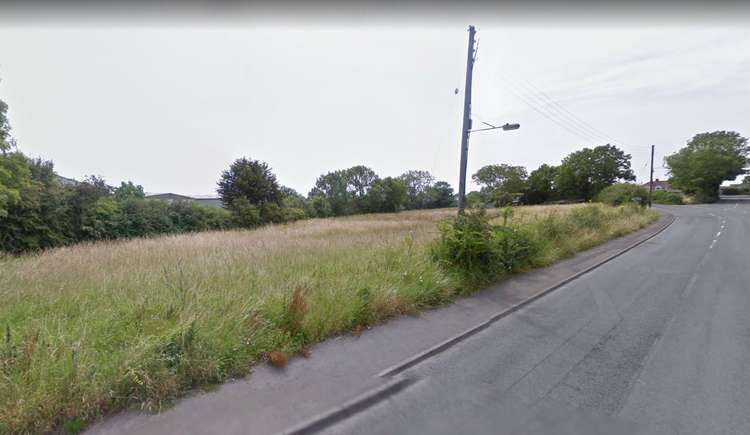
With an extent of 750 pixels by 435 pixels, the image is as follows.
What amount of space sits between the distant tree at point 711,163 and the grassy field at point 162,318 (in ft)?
233

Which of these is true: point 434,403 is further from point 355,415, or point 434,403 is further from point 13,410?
point 13,410

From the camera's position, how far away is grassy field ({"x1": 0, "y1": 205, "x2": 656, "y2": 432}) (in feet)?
7.32

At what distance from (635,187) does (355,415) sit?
48371 mm

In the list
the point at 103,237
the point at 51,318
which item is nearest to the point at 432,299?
the point at 51,318

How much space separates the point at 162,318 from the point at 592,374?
4.87 metres

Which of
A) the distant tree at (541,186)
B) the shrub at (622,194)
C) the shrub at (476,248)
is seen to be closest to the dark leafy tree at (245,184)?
the shrub at (476,248)

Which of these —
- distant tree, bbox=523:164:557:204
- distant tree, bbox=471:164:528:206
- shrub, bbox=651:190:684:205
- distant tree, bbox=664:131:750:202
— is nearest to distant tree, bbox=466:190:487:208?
distant tree, bbox=471:164:528:206

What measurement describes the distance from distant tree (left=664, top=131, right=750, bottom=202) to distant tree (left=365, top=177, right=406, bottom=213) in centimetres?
5247

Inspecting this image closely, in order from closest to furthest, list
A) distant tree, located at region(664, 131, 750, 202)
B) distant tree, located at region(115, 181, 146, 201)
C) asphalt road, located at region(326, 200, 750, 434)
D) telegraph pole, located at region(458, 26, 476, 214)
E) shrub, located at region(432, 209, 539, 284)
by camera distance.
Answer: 1. asphalt road, located at region(326, 200, 750, 434)
2. shrub, located at region(432, 209, 539, 284)
3. telegraph pole, located at region(458, 26, 476, 214)
4. distant tree, located at region(115, 181, 146, 201)
5. distant tree, located at region(664, 131, 750, 202)

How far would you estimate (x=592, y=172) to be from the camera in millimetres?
54188

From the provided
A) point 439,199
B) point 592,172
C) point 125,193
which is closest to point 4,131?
point 125,193

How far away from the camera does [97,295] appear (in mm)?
3777

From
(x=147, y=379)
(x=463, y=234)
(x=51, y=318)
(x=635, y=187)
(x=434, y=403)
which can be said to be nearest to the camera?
(x=147, y=379)

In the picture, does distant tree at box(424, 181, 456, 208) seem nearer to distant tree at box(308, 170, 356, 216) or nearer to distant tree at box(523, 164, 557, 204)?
distant tree at box(523, 164, 557, 204)
